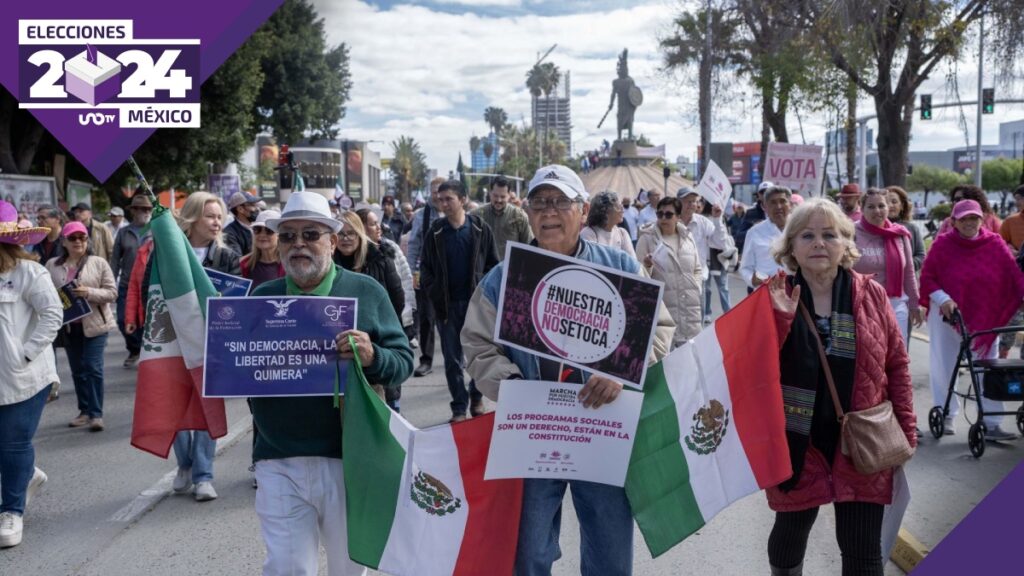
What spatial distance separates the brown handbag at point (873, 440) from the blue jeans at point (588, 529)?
91 centimetres

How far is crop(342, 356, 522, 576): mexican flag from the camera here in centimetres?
336

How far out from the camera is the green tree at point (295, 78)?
39344 mm

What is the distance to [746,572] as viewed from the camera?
4.68 metres

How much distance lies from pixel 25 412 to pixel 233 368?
2.60 m

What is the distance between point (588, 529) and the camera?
11.1 ft

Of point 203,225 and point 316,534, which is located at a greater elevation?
point 203,225

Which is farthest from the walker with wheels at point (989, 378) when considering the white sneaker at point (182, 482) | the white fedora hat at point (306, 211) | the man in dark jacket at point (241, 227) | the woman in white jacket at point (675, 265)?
the man in dark jacket at point (241, 227)

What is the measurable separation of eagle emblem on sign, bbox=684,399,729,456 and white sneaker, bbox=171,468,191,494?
13.6 feet

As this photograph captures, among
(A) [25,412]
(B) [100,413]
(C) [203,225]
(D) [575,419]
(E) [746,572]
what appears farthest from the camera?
(B) [100,413]

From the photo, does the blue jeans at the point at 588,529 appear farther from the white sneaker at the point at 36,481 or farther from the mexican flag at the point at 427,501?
the white sneaker at the point at 36,481

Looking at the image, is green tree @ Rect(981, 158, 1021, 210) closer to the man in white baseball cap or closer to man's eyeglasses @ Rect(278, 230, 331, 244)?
the man in white baseball cap

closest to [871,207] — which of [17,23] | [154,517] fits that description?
[154,517]

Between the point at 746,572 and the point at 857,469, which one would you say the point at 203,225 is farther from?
the point at 857,469

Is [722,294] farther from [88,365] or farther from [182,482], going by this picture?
[182,482]
